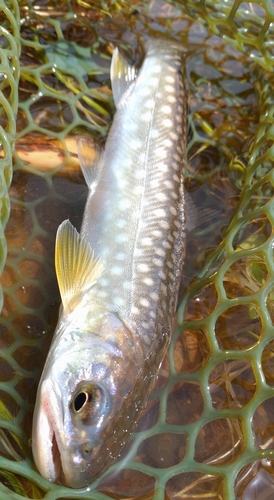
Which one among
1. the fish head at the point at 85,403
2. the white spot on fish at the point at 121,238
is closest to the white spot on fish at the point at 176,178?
the white spot on fish at the point at 121,238

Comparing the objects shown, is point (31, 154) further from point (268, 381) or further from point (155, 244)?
point (268, 381)

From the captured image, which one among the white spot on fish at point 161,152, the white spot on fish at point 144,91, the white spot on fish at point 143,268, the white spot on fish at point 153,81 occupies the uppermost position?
the white spot on fish at point 153,81

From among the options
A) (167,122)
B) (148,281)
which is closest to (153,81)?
(167,122)

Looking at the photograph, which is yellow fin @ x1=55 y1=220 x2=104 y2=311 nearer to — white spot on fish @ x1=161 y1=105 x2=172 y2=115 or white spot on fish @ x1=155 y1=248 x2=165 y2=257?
white spot on fish @ x1=155 y1=248 x2=165 y2=257

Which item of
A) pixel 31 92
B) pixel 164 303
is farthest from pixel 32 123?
pixel 164 303

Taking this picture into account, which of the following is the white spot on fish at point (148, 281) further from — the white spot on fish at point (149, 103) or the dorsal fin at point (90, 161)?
the white spot on fish at point (149, 103)

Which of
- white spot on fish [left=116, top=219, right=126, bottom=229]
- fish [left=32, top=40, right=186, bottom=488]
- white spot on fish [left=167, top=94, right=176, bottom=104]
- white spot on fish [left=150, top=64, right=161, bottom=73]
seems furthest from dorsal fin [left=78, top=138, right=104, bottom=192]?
white spot on fish [left=150, top=64, right=161, bottom=73]
